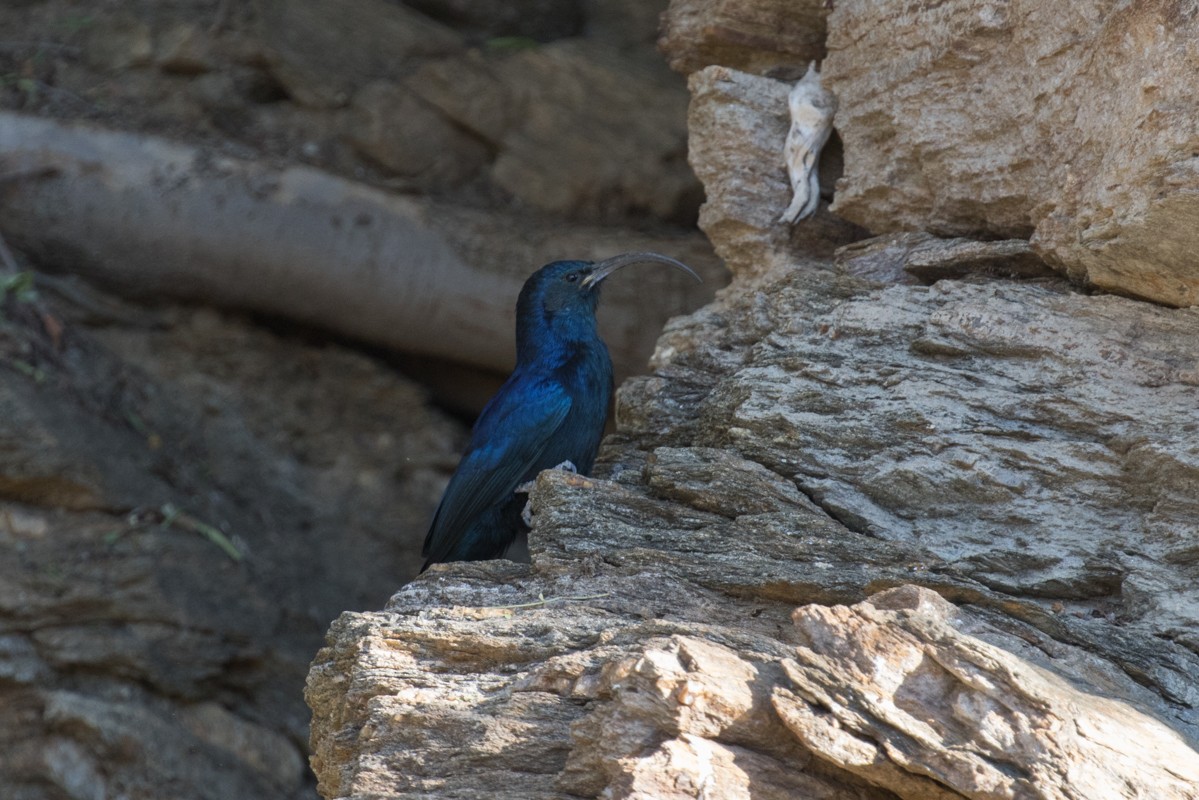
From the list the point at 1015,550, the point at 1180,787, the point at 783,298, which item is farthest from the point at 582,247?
the point at 1180,787

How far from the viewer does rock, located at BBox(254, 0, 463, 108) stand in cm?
722

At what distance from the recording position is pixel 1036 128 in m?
3.69

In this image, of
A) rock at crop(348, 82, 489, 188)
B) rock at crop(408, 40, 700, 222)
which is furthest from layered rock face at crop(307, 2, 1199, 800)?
rock at crop(348, 82, 489, 188)

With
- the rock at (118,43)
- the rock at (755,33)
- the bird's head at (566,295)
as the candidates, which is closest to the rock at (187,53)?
the rock at (118,43)

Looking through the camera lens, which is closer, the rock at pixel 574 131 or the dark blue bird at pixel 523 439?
the dark blue bird at pixel 523 439

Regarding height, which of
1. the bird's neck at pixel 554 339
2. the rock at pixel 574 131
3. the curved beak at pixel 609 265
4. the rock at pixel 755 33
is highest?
the rock at pixel 755 33

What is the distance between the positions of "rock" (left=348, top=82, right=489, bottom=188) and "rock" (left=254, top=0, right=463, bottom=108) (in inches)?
4.5

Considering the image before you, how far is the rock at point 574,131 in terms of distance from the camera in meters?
7.29

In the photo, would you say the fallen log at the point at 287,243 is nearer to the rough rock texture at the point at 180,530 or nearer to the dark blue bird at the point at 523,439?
the rough rock texture at the point at 180,530

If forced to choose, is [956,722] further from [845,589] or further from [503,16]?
[503,16]

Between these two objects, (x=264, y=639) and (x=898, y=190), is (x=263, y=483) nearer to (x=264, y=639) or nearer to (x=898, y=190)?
(x=264, y=639)

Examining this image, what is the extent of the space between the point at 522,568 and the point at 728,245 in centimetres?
159

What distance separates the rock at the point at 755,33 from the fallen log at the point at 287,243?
2.10 meters

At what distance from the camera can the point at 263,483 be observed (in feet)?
22.3
